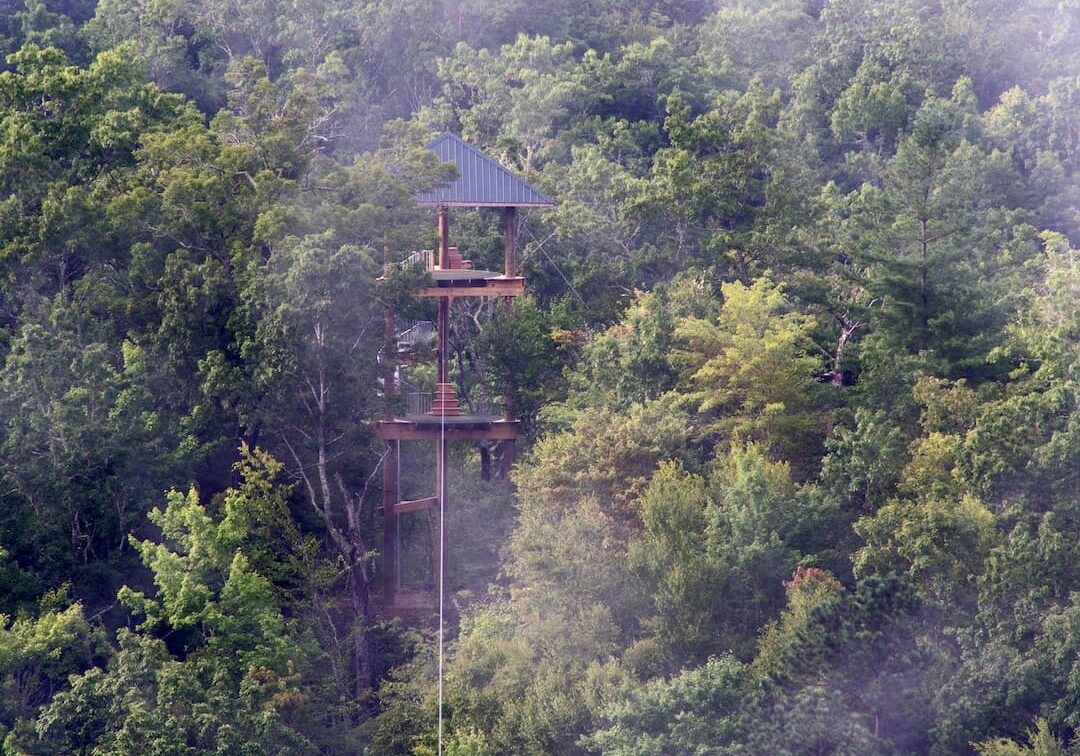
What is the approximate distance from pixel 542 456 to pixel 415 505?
2.57 m

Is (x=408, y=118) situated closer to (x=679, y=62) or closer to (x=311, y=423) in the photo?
(x=679, y=62)

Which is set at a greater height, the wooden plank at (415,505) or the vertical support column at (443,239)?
the vertical support column at (443,239)

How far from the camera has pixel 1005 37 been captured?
46.6 metres

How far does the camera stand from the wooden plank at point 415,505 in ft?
92.1

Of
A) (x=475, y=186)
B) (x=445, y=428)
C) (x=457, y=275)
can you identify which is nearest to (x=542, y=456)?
(x=445, y=428)

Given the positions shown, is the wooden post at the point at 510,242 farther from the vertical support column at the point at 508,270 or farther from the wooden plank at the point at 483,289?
the wooden plank at the point at 483,289

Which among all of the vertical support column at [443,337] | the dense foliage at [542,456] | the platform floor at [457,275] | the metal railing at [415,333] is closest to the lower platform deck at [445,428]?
the dense foliage at [542,456]

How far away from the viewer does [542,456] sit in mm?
27047

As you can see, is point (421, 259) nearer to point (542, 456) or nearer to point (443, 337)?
point (443, 337)

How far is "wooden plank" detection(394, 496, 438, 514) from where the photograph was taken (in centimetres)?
2808

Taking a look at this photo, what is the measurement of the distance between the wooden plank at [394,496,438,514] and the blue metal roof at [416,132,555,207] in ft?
16.3

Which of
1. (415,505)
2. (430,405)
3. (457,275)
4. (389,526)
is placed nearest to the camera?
(457,275)

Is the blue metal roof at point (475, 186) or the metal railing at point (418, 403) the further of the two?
the metal railing at point (418, 403)

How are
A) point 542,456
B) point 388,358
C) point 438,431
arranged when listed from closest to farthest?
point 542,456, point 388,358, point 438,431
